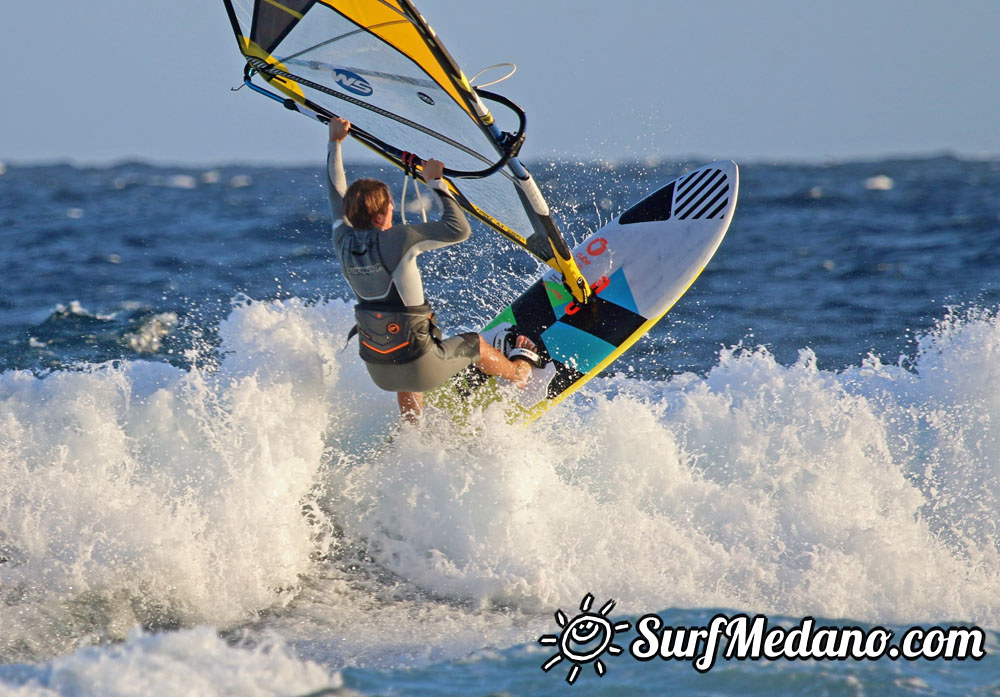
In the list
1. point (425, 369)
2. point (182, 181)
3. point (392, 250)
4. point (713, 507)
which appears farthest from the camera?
point (182, 181)

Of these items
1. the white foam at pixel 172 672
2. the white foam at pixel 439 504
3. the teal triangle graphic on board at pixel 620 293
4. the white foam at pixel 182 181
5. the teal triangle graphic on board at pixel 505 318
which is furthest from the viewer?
the white foam at pixel 182 181

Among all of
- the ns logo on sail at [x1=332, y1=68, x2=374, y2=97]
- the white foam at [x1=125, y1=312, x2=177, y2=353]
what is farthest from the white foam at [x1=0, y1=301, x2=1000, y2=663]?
the white foam at [x1=125, y1=312, x2=177, y2=353]

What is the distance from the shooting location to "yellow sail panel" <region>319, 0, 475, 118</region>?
4828 mm

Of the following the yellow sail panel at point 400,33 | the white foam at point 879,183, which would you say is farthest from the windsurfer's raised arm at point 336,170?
the white foam at point 879,183

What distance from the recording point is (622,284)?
681cm

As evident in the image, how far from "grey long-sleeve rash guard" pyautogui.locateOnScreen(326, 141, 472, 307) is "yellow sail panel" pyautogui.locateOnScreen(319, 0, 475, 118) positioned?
0.59 m

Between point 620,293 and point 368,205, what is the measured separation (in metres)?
2.50

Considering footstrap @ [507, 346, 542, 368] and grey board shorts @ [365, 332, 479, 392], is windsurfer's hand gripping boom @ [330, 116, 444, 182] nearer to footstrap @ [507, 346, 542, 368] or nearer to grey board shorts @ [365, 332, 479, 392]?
grey board shorts @ [365, 332, 479, 392]

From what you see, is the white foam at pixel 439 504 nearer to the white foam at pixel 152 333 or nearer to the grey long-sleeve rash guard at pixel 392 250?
the grey long-sleeve rash guard at pixel 392 250

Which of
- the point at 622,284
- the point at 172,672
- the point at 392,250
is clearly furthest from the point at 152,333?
the point at 172,672

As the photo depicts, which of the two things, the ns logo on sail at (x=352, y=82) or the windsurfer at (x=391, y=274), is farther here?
the ns logo on sail at (x=352, y=82)

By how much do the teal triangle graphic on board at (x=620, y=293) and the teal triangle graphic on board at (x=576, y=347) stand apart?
0.35 m

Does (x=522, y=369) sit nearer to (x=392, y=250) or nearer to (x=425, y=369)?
(x=425, y=369)

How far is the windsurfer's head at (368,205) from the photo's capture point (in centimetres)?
484
